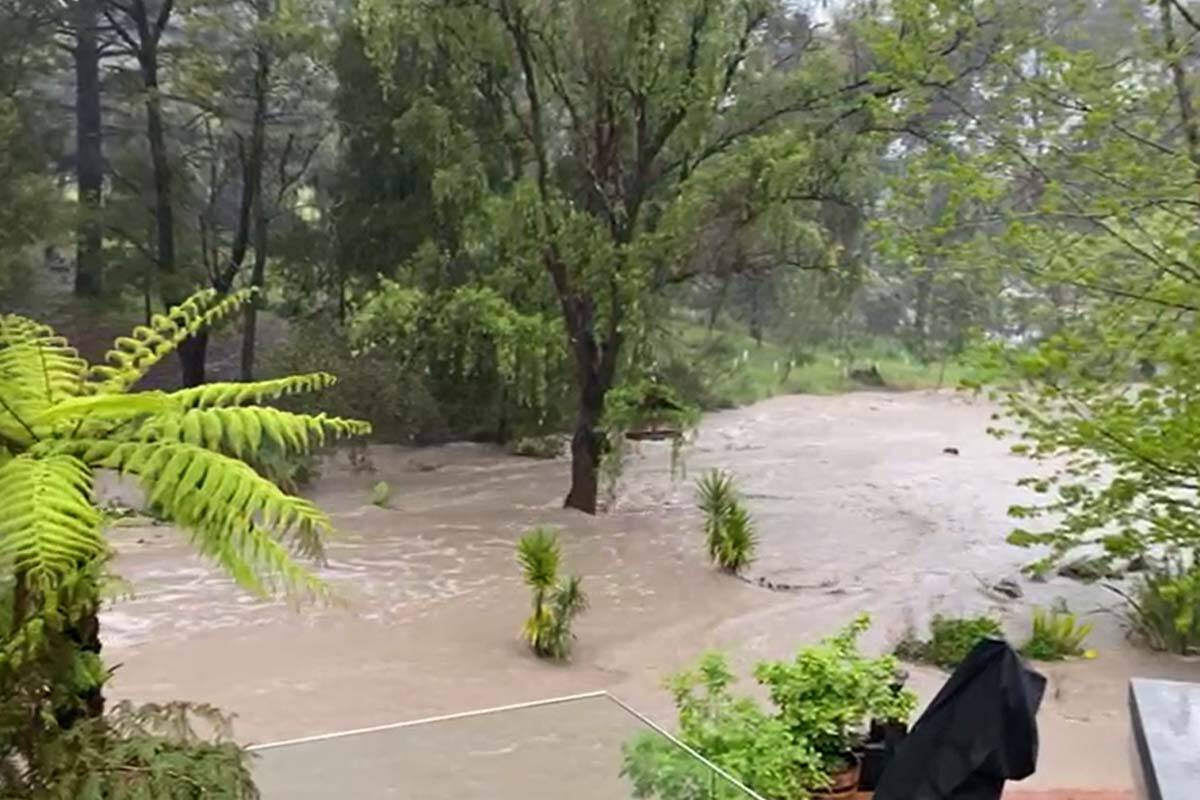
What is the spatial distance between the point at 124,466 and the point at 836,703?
214cm

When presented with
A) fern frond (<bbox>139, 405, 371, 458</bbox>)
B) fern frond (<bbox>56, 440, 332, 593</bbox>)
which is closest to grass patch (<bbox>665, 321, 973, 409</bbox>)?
fern frond (<bbox>139, 405, 371, 458</bbox>)

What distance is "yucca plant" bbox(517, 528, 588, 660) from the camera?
19.4ft

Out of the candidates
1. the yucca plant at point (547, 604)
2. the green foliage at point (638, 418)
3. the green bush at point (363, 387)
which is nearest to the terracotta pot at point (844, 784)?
the yucca plant at point (547, 604)

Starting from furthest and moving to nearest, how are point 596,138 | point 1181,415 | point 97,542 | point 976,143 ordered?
point 596,138
point 976,143
point 1181,415
point 97,542

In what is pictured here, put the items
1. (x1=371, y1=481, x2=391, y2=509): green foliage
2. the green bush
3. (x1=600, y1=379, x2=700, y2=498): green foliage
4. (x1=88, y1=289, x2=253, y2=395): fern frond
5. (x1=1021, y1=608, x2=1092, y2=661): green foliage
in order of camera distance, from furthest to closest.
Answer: the green bush → (x1=371, y1=481, x2=391, y2=509): green foliage → (x1=600, y1=379, x2=700, y2=498): green foliage → (x1=1021, y1=608, x2=1092, y2=661): green foliage → (x1=88, y1=289, x2=253, y2=395): fern frond

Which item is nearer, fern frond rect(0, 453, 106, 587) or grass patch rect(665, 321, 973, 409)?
fern frond rect(0, 453, 106, 587)

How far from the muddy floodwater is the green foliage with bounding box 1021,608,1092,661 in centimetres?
12

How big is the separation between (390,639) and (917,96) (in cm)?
356

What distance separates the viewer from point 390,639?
6.18m

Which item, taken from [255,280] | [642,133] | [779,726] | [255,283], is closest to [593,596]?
[642,133]

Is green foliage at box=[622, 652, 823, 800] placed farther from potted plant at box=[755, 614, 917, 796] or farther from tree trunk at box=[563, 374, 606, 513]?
tree trunk at box=[563, 374, 606, 513]

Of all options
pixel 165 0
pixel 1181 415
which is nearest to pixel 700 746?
pixel 1181 415

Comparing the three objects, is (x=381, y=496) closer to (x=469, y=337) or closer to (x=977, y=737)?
(x=469, y=337)

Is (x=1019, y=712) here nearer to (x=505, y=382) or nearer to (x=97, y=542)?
(x=97, y=542)
